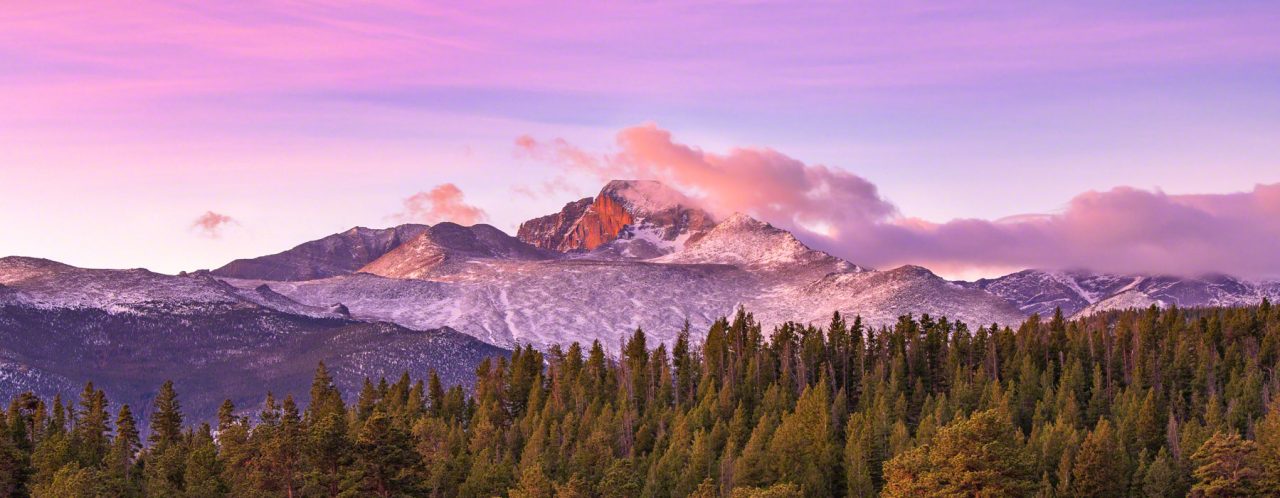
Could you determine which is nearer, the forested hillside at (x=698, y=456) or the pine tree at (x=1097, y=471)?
the forested hillside at (x=698, y=456)

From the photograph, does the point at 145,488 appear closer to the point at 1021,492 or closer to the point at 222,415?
the point at 222,415

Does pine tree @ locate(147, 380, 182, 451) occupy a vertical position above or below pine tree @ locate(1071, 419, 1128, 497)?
above

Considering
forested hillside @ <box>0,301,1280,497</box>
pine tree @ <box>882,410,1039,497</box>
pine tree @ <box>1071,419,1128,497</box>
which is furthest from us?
pine tree @ <box>1071,419,1128,497</box>

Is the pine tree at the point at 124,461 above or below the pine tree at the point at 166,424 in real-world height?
below

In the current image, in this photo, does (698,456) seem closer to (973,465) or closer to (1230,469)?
(1230,469)

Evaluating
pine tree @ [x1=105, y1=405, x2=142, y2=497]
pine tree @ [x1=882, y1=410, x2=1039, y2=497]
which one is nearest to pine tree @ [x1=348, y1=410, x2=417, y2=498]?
pine tree @ [x1=105, y1=405, x2=142, y2=497]

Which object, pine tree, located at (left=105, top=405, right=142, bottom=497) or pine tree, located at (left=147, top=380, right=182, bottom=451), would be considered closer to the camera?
pine tree, located at (left=105, top=405, right=142, bottom=497)

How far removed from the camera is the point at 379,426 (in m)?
130

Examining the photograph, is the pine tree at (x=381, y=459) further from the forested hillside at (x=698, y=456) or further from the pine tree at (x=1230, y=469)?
the pine tree at (x=1230, y=469)

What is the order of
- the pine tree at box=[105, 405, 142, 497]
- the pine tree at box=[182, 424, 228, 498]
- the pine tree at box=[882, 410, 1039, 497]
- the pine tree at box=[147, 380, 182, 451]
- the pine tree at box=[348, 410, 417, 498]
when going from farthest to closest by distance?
the pine tree at box=[147, 380, 182, 451] → the pine tree at box=[182, 424, 228, 498] → the pine tree at box=[105, 405, 142, 497] → the pine tree at box=[348, 410, 417, 498] → the pine tree at box=[882, 410, 1039, 497]

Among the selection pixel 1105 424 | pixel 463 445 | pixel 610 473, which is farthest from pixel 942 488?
pixel 463 445

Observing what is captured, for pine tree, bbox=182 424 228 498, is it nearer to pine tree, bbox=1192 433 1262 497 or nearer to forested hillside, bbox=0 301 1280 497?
forested hillside, bbox=0 301 1280 497

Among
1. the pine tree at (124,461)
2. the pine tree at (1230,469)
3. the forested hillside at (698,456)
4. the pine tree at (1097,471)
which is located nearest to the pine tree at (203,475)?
the forested hillside at (698,456)

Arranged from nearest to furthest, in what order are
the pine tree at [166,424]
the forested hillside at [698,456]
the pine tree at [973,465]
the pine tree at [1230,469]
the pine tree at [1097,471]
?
the pine tree at [973,465]
the forested hillside at [698,456]
the pine tree at [1230,469]
the pine tree at [1097,471]
the pine tree at [166,424]
